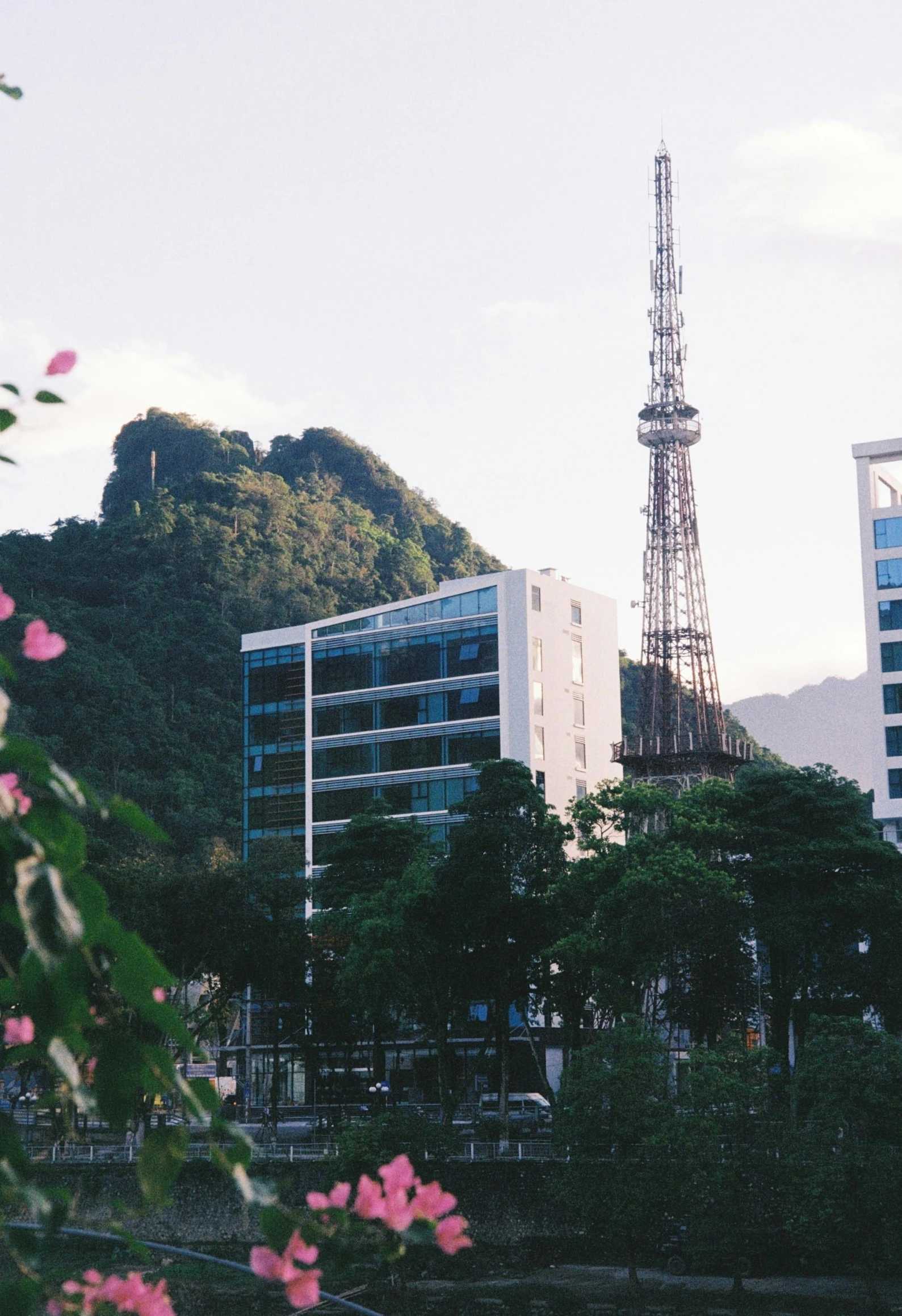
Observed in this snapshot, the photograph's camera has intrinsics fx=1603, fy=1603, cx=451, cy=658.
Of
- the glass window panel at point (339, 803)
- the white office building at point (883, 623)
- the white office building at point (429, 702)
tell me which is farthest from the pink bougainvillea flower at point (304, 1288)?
the glass window panel at point (339, 803)

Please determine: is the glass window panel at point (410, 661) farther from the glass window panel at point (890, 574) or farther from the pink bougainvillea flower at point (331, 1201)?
the pink bougainvillea flower at point (331, 1201)

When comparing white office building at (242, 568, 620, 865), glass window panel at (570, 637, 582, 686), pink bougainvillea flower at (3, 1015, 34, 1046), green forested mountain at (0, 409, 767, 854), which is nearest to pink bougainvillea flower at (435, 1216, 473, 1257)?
pink bougainvillea flower at (3, 1015, 34, 1046)

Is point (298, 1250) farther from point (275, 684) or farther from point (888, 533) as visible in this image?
point (275, 684)

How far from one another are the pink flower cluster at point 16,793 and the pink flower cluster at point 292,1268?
43.4 inches

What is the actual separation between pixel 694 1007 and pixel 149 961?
4604 cm

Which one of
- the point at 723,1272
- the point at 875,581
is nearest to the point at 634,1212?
the point at 723,1272

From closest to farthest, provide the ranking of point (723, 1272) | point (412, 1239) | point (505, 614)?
point (412, 1239) → point (723, 1272) → point (505, 614)

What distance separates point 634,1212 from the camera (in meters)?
39.2

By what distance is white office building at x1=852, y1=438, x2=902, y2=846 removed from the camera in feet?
204

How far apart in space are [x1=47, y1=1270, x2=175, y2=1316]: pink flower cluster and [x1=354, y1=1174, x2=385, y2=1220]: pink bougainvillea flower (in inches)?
19.9

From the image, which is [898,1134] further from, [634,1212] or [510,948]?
[510,948]

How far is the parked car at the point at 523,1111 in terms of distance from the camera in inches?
2030

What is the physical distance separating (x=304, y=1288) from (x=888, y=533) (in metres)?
63.1

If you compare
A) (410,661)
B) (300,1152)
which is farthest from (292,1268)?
(410,661)
